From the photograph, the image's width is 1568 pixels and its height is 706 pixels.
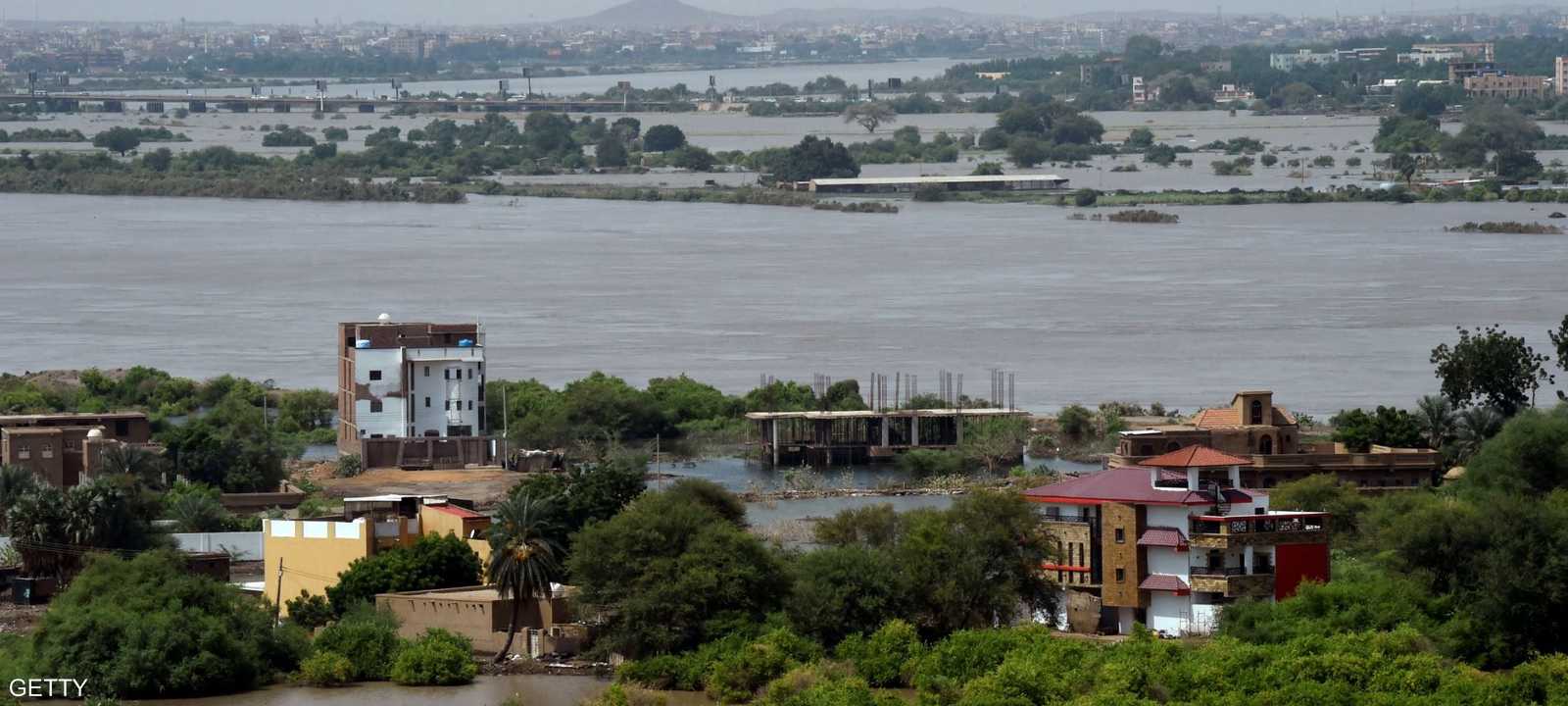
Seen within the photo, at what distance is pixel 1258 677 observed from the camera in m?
13.4

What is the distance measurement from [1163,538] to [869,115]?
75553 mm

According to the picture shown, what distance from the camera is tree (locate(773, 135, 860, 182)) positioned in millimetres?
64438

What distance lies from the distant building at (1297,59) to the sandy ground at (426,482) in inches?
3750

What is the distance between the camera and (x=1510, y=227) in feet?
162

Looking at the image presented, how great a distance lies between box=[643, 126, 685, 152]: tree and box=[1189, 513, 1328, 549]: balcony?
61443mm

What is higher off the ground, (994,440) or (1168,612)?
(1168,612)

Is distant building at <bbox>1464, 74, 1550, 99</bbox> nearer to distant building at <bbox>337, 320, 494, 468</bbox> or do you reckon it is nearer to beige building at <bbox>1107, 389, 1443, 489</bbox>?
distant building at <bbox>337, 320, 494, 468</bbox>

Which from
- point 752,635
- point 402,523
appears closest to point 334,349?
point 402,523

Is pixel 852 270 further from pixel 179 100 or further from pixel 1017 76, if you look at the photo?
pixel 1017 76

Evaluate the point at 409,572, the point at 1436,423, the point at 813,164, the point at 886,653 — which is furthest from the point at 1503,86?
the point at 886,653

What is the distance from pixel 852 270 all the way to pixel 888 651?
2828 cm

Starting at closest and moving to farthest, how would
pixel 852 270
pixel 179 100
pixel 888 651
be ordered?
1. pixel 888 651
2. pixel 852 270
3. pixel 179 100

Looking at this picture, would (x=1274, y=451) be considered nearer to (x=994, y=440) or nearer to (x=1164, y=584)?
(x=994, y=440)

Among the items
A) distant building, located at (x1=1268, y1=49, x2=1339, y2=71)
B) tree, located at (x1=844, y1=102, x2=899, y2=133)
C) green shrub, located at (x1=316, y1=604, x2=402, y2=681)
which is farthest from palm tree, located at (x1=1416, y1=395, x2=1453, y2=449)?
distant building, located at (x1=1268, y1=49, x2=1339, y2=71)
